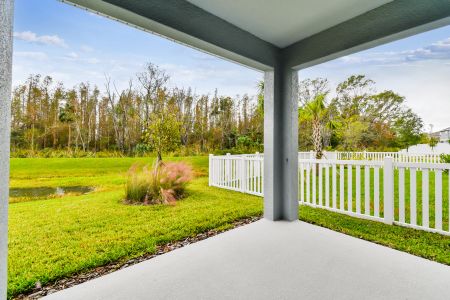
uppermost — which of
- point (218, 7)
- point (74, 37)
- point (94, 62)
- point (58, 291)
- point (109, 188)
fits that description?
point (218, 7)

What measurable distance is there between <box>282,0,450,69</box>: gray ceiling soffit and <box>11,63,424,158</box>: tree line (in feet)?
4.99

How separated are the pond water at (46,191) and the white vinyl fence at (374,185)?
2.63 m

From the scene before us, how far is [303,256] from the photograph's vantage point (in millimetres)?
2137

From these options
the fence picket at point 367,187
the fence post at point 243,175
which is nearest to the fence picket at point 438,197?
the fence picket at point 367,187

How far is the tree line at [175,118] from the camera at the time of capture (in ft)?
7.70

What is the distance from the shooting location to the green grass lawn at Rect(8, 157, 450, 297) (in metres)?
2.01

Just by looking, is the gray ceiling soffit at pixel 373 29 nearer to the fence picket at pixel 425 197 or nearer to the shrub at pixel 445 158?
the fence picket at pixel 425 197

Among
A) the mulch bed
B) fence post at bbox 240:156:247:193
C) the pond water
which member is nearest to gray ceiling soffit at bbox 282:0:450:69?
fence post at bbox 240:156:247:193

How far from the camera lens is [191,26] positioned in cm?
214

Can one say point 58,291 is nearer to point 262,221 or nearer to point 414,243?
point 262,221

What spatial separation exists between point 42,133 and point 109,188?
1081 millimetres

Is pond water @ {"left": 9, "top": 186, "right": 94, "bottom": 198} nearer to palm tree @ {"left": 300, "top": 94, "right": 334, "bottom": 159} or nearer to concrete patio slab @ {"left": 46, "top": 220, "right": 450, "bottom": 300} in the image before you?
concrete patio slab @ {"left": 46, "top": 220, "right": 450, "bottom": 300}

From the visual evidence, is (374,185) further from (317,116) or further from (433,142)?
(317,116)

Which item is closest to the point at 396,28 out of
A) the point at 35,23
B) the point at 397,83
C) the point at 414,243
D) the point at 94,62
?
the point at 414,243
